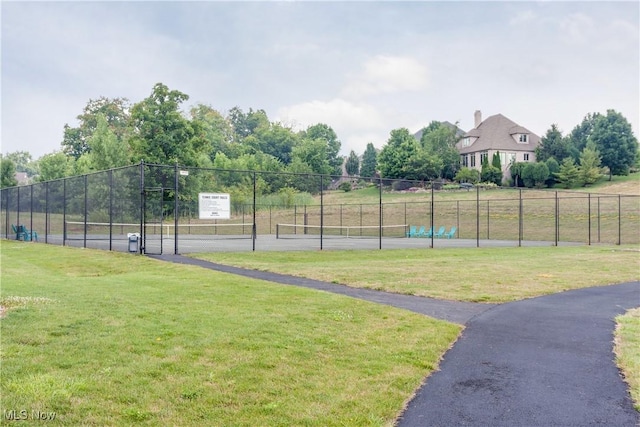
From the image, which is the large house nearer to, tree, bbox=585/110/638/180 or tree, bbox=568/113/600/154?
tree, bbox=585/110/638/180

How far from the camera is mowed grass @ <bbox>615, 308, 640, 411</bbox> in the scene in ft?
14.9

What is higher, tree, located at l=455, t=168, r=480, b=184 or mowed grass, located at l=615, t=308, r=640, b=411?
tree, located at l=455, t=168, r=480, b=184

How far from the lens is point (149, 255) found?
1530 cm

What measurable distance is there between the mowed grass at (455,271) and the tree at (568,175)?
33.8 m

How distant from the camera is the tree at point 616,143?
55062mm

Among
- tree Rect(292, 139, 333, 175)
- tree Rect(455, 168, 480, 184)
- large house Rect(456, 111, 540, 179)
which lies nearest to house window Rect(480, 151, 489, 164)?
large house Rect(456, 111, 540, 179)

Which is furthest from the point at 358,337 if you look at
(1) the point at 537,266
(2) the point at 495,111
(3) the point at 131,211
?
(2) the point at 495,111

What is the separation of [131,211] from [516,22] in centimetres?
1629

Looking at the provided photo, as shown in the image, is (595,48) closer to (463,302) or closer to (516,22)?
(516,22)

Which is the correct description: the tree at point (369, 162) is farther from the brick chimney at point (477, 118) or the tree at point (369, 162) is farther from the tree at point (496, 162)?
the tree at point (496, 162)

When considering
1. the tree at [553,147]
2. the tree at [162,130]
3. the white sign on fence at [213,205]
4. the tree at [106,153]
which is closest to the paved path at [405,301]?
the white sign on fence at [213,205]

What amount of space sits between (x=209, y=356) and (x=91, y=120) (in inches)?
2658

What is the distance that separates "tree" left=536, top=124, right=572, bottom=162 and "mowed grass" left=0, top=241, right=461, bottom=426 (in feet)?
169

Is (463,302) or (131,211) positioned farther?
(131,211)
